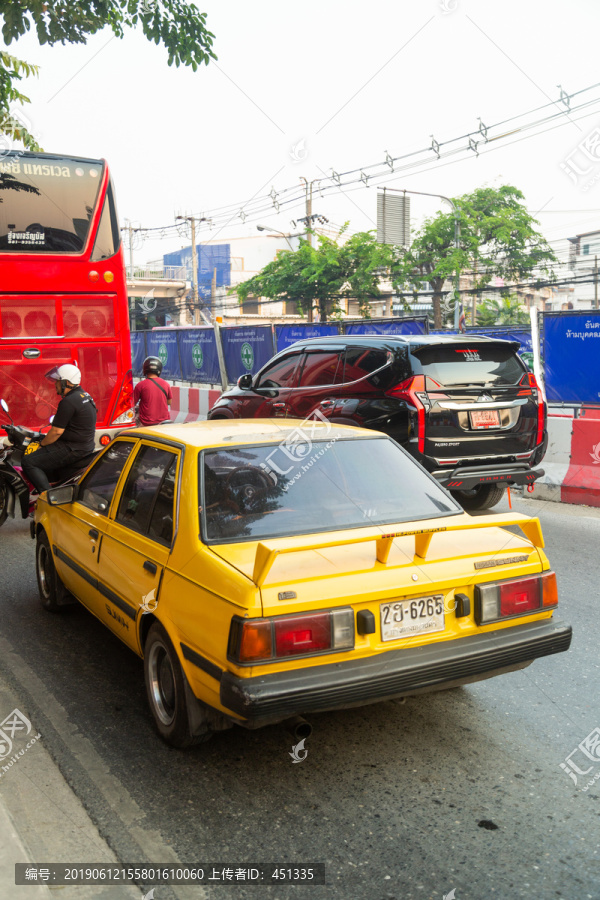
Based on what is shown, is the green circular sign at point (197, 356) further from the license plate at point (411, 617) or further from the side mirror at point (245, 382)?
the license plate at point (411, 617)

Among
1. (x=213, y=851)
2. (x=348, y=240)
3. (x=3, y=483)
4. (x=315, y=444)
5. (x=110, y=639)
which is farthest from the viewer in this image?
(x=348, y=240)

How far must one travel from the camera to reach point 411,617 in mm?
3207

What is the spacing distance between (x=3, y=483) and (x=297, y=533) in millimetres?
5786

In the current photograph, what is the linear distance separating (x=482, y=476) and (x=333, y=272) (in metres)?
29.2

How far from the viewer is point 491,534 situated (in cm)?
370

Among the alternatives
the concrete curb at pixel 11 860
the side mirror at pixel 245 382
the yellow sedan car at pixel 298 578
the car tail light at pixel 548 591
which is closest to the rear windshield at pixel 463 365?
the side mirror at pixel 245 382

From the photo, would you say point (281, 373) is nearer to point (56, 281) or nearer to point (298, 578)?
point (56, 281)

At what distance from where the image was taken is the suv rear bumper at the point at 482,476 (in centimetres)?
731

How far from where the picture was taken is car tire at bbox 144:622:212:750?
3377 millimetres

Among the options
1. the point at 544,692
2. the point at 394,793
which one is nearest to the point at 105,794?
the point at 394,793

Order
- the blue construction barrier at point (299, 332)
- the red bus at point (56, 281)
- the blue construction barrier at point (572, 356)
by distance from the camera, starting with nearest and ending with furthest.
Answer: the red bus at point (56, 281) < the blue construction barrier at point (572, 356) < the blue construction barrier at point (299, 332)

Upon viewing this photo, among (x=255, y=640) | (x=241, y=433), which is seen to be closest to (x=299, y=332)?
(x=241, y=433)

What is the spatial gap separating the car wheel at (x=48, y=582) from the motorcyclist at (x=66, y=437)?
208 cm

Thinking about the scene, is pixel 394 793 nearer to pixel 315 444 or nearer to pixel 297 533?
pixel 297 533
